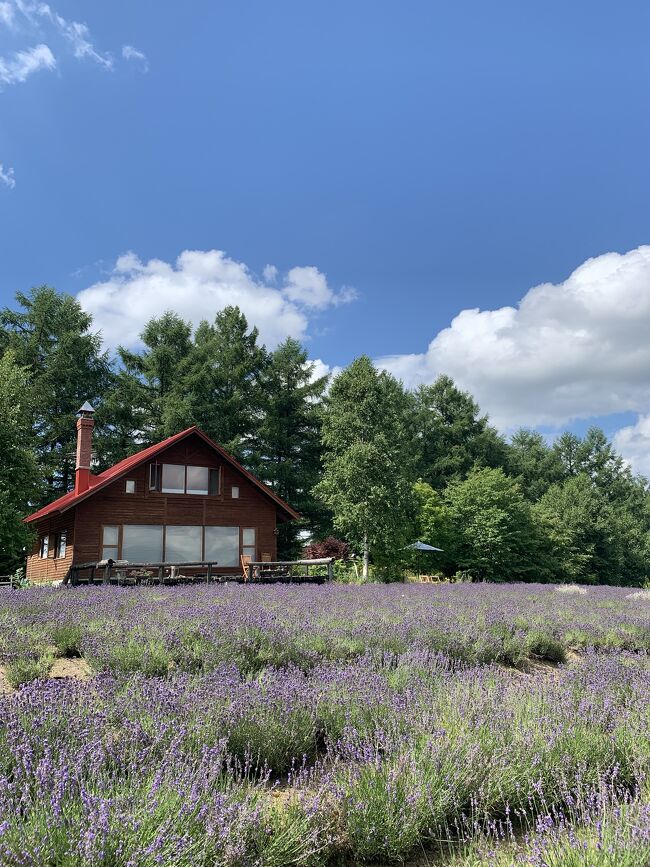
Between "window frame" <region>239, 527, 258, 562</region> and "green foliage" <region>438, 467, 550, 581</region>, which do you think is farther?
"green foliage" <region>438, 467, 550, 581</region>

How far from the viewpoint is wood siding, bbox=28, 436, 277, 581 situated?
23.3m

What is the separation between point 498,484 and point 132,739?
34.1m

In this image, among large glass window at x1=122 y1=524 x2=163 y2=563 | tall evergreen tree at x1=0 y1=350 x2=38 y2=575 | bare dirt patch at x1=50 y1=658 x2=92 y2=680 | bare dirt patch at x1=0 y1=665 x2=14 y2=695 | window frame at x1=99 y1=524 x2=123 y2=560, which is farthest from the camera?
large glass window at x1=122 y1=524 x2=163 y2=563

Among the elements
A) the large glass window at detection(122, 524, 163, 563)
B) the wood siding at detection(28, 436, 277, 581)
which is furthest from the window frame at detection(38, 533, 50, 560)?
the large glass window at detection(122, 524, 163, 563)

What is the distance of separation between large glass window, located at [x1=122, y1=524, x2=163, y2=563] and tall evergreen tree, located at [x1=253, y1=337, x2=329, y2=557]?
12.1 metres

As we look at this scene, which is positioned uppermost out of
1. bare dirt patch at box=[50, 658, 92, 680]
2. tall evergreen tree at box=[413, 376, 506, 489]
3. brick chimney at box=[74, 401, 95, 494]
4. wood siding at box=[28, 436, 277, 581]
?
tall evergreen tree at box=[413, 376, 506, 489]

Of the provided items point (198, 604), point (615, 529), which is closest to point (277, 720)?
point (198, 604)

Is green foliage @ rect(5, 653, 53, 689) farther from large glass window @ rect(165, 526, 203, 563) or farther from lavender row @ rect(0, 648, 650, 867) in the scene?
large glass window @ rect(165, 526, 203, 563)

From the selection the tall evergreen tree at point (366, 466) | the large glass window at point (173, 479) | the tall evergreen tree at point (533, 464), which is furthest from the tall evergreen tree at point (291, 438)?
the tall evergreen tree at point (533, 464)

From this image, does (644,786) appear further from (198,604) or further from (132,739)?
(198,604)

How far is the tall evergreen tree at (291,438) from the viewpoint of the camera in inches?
1457

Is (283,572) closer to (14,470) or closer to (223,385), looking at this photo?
(14,470)

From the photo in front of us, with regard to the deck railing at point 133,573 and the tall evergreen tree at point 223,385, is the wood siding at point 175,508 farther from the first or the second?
the tall evergreen tree at point 223,385

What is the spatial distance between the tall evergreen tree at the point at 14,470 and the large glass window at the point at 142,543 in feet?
11.3
